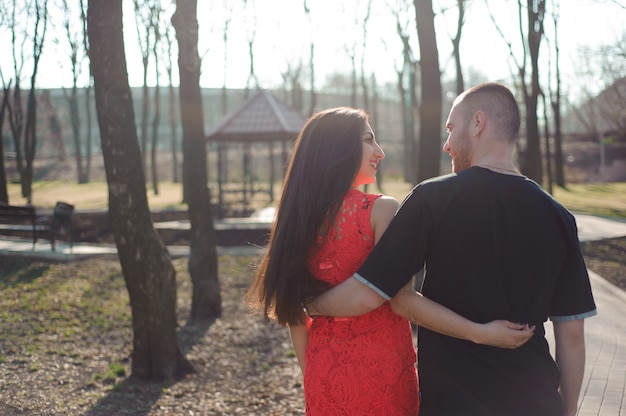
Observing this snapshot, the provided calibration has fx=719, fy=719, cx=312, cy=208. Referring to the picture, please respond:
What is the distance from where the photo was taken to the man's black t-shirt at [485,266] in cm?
230

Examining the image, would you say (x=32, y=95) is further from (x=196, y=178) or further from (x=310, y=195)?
(x=310, y=195)

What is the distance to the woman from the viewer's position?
257 centimetres

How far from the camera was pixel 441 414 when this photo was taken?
2.37 meters

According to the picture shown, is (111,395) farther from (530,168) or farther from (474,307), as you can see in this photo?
(530,168)

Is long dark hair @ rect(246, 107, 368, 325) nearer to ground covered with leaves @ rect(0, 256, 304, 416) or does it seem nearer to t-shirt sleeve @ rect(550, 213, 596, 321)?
t-shirt sleeve @ rect(550, 213, 596, 321)

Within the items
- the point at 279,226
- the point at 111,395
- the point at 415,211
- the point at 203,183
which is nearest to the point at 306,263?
the point at 279,226

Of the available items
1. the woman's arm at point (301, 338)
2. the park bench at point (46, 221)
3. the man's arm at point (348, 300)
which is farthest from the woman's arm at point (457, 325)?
the park bench at point (46, 221)

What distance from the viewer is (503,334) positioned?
7.51 feet

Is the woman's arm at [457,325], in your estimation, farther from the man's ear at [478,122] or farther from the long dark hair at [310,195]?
the man's ear at [478,122]

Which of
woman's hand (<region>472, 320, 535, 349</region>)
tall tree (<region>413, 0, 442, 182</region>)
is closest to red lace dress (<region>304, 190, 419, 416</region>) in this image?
woman's hand (<region>472, 320, 535, 349</region>)

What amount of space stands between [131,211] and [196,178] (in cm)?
298

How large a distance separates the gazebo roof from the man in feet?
60.1

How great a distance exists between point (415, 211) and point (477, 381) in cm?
58

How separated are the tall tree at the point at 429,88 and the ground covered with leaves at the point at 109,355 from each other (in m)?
2.92
